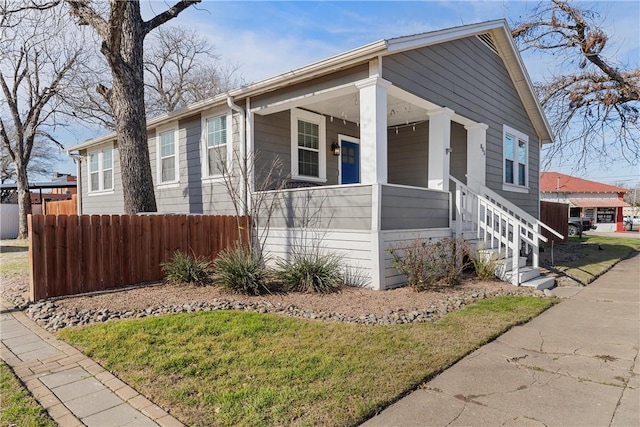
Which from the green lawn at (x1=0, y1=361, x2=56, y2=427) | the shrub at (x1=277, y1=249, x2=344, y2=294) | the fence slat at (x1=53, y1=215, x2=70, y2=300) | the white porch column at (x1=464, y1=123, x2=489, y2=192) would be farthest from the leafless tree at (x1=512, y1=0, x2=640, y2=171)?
the green lawn at (x1=0, y1=361, x2=56, y2=427)

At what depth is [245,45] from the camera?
32.9 feet

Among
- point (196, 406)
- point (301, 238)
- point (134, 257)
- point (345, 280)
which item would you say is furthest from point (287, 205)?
point (196, 406)

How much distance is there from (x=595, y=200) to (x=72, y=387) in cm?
4346

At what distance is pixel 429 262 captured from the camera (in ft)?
20.6

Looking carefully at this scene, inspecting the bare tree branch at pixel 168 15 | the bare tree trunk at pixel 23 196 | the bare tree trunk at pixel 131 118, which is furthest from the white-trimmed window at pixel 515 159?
the bare tree trunk at pixel 23 196

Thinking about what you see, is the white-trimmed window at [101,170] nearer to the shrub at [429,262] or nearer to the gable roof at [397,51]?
the gable roof at [397,51]

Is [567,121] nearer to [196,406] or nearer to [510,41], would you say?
[510,41]

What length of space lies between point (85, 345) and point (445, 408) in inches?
133

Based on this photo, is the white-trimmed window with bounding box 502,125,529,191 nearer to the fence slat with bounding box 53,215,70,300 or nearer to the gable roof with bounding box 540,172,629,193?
the fence slat with bounding box 53,215,70,300

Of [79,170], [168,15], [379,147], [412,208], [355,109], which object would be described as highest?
[168,15]

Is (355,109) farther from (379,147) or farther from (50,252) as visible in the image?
(50,252)

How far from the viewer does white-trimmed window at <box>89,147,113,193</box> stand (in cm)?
1321

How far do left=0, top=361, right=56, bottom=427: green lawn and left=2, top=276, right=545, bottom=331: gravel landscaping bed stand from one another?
1.54 meters

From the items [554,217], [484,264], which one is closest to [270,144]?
[484,264]
